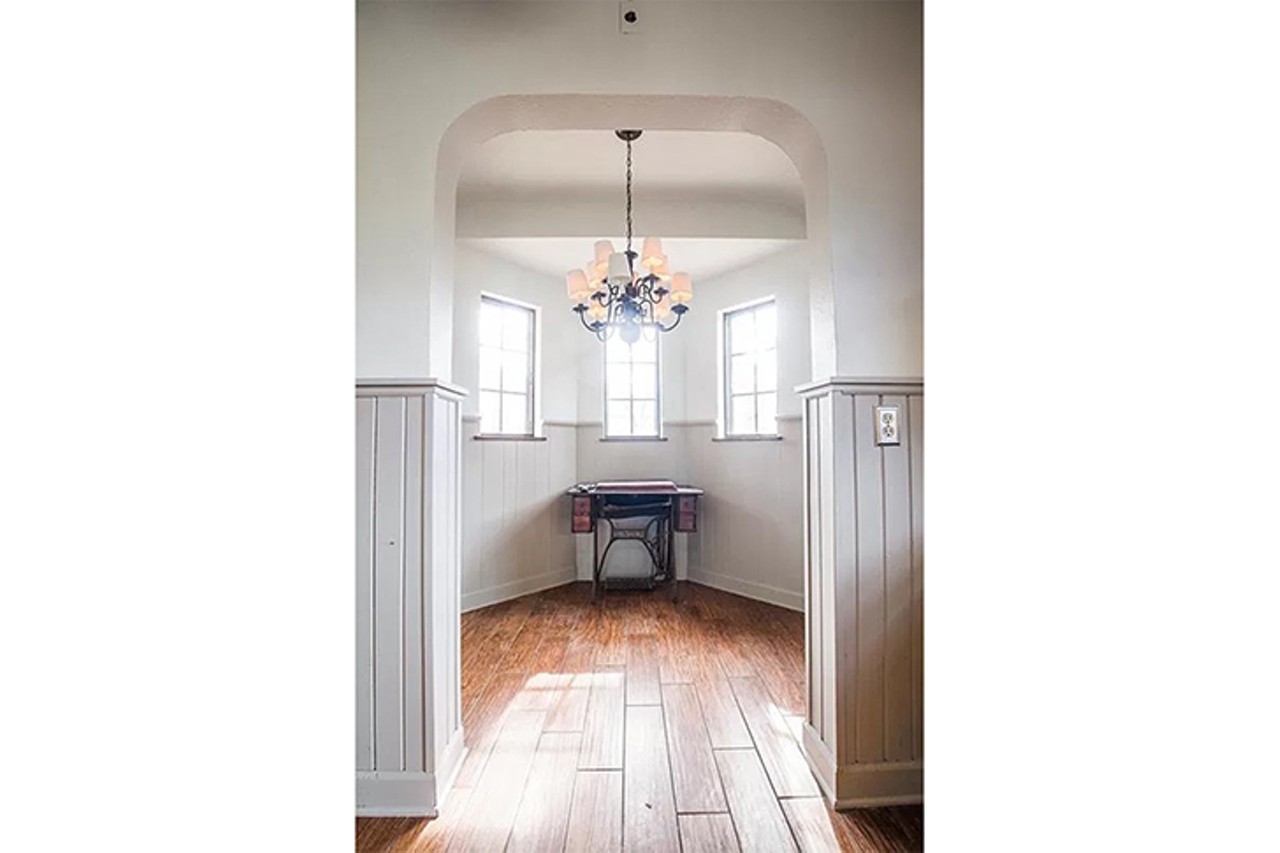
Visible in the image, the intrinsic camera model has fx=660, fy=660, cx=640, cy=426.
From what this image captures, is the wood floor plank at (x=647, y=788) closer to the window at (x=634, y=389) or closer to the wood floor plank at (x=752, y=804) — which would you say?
the wood floor plank at (x=752, y=804)

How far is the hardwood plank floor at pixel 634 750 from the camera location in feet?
5.94

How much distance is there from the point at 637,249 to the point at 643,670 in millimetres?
2774

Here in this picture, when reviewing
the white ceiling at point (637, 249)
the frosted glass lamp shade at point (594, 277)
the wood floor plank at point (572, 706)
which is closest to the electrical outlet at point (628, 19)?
the frosted glass lamp shade at point (594, 277)

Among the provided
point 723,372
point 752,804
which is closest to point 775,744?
point 752,804

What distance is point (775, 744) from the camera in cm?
234

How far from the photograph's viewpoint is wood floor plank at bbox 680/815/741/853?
5.70ft

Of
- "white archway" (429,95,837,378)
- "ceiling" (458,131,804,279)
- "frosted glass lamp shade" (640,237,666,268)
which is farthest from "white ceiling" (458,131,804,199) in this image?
"white archway" (429,95,837,378)

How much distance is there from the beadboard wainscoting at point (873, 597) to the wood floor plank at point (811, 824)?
0.27ft

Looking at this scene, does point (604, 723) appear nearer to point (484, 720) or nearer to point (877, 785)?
point (484, 720)
